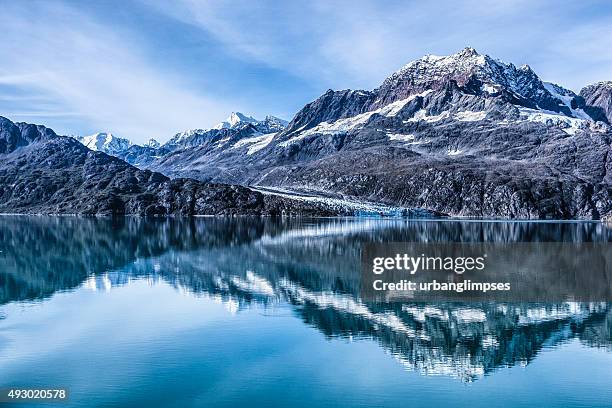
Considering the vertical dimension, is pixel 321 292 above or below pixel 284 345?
above

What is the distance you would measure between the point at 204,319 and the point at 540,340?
38.1 m

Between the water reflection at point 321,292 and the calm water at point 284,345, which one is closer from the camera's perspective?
the calm water at point 284,345

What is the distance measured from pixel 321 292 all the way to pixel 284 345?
31.9 meters

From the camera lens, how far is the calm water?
44000mm

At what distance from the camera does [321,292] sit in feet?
293

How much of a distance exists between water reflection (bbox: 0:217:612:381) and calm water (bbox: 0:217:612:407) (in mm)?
327

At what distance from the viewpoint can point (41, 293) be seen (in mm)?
88438

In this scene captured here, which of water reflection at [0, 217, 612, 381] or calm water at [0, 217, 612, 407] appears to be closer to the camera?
calm water at [0, 217, 612, 407]

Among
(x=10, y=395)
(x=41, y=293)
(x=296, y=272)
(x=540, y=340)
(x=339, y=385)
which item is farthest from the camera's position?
(x=296, y=272)

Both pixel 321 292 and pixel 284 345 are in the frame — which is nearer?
pixel 284 345

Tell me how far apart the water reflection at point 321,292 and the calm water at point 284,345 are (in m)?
0.33

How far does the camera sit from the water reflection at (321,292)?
5744 cm

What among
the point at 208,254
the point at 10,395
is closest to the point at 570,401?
the point at 10,395

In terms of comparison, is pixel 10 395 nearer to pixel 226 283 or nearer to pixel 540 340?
pixel 540 340
